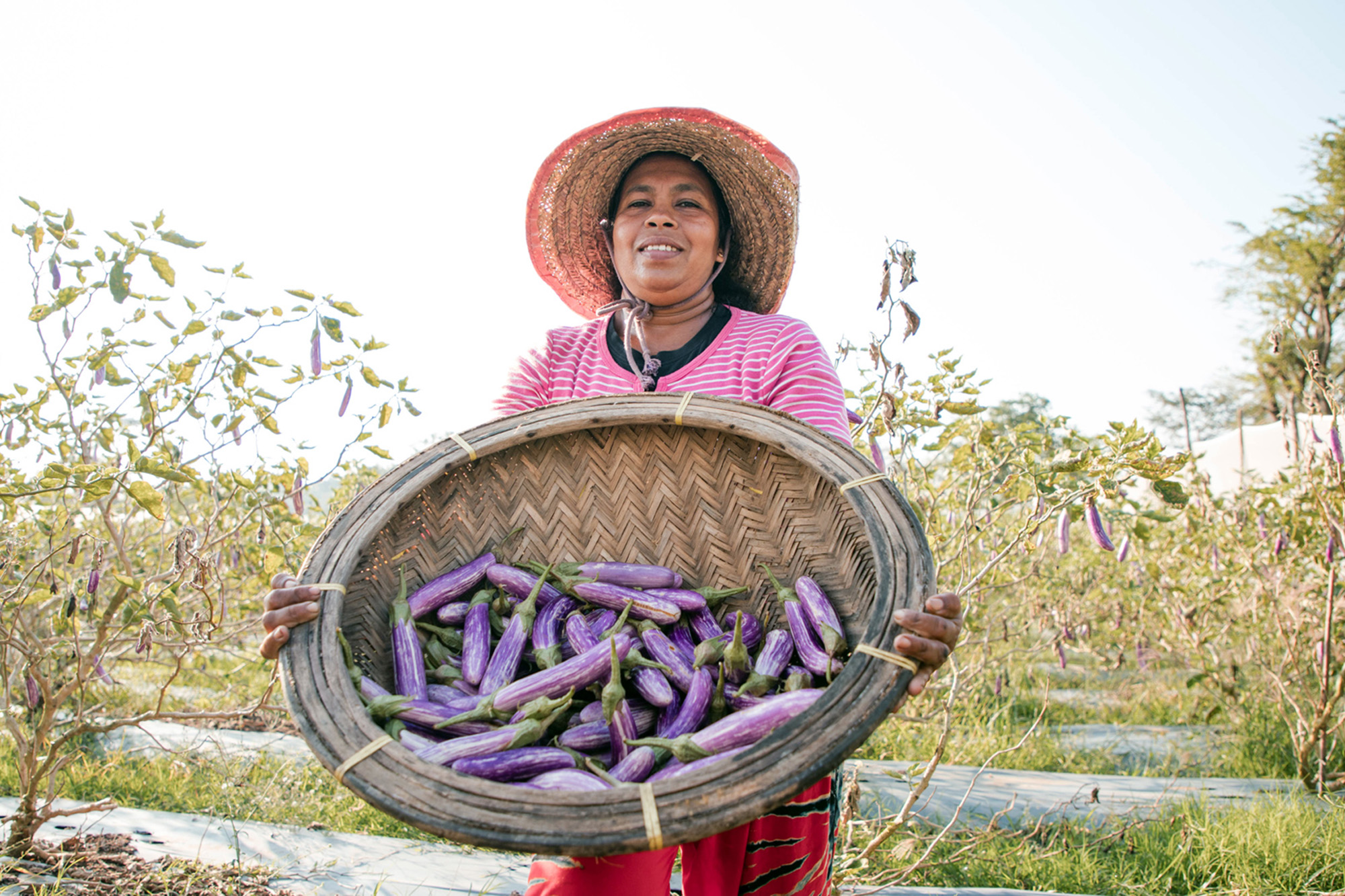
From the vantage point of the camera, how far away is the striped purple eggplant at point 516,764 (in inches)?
57.5

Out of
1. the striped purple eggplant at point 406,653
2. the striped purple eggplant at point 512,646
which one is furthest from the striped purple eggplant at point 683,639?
the striped purple eggplant at point 406,653

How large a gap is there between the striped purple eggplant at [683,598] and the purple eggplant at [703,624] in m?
0.02

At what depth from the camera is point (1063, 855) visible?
288 cm

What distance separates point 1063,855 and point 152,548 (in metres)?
4.80

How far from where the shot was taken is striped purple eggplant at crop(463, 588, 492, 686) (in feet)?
6.07

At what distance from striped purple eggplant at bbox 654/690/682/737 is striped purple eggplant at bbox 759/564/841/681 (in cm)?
28

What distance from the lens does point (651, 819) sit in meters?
1.19

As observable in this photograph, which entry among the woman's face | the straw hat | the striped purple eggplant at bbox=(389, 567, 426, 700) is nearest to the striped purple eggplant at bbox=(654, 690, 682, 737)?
the striped purple eggplant at bbox=(389, 567, 426, 700)

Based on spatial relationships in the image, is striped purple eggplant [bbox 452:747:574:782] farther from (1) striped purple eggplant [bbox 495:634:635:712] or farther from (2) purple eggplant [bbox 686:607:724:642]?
(2) purple eggplant [bbox 686:607:724:642]

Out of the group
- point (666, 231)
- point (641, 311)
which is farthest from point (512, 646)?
point (666, 231)

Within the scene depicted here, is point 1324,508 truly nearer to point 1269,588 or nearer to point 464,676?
point 1269,588

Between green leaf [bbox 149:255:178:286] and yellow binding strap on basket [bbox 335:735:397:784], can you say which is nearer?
yellow binding strap on basket [bbox 335:735:397:784]

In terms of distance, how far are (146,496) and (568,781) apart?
1197mm

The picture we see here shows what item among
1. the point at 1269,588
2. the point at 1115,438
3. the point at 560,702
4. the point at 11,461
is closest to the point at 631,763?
the point at 560,702
